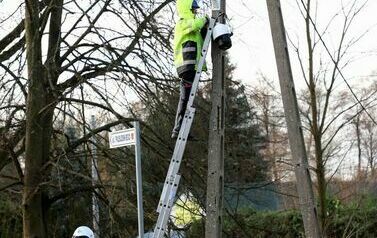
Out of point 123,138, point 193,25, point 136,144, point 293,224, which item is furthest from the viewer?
point 293,224

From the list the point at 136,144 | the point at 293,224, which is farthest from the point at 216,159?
the point at 293,224

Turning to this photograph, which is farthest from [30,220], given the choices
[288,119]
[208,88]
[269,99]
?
[288,119]

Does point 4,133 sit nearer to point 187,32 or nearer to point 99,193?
point 99,193

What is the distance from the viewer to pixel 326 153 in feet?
38.3

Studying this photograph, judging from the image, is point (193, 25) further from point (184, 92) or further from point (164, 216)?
point (164, 216)

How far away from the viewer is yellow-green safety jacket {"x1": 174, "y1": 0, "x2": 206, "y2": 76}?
5.98 m

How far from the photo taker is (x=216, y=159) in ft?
19.9

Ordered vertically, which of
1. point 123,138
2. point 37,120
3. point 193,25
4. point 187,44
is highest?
point 37,120

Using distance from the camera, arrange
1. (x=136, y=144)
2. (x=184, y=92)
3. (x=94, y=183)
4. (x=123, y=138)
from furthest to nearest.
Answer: (x=94, y=183), (x=184, y=92), (x=123, y=138), (x=136, y=144)

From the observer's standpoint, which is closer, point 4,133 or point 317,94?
point 4,133

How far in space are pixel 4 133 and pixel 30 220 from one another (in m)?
1.63

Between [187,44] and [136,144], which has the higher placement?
[187,44]

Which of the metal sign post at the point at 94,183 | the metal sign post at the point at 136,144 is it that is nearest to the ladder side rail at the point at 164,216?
the metal sign post at the point at 136,144

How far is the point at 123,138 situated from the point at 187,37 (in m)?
1.25
